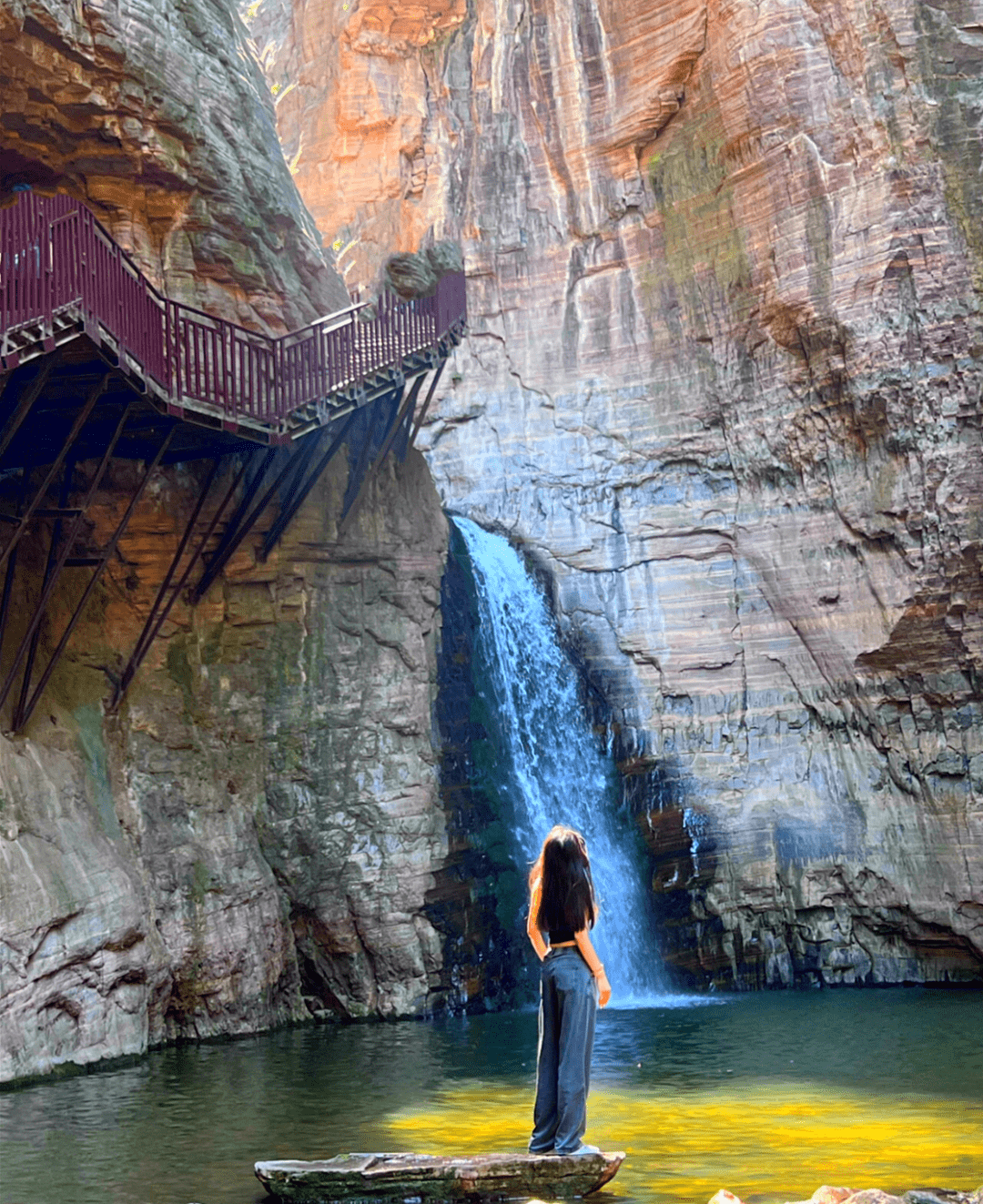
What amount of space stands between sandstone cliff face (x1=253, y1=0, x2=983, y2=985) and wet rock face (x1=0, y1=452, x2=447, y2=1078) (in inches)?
190

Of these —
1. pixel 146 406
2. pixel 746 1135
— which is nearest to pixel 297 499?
pixel 146 406

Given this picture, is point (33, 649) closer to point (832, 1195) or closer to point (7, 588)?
point (7, 588)

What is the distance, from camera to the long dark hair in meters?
8.56

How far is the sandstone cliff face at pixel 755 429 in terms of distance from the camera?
71.4 ft

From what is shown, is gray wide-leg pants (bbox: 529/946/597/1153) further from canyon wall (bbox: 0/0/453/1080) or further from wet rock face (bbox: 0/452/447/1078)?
canyon wall (bbox: 0/0/453/1080)

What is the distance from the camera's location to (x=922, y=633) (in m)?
21.8

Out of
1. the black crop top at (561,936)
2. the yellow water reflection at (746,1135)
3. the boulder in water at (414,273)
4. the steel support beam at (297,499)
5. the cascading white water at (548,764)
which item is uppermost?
the boulder in water at (414,273)

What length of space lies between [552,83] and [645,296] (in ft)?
15.9

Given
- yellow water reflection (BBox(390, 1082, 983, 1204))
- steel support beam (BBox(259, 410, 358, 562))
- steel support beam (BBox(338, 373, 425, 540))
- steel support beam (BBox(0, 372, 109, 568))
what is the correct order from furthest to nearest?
steel support beam (BBox(338, 373, 425, 540)) < steel support beam (BBox(259, 410, 358, 562)) < steel support beam (BBox(0, 372, 109, 568)) < yellow water reflection (BBox(390, 1082, 983, 1204))

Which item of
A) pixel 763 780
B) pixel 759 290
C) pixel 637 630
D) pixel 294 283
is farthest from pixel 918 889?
pixel 294 283

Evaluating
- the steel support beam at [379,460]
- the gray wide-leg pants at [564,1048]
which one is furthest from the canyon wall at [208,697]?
the gray wide-leg pants at [564,1048]

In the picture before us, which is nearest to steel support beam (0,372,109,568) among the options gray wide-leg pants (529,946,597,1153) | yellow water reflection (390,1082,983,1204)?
yellow water reflection (390,1082,983,1204)

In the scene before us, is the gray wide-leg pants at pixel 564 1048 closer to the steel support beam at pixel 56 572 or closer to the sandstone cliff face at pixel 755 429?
the steel support beam at pixel 56 572

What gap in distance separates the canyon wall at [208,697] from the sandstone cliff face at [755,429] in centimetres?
493
